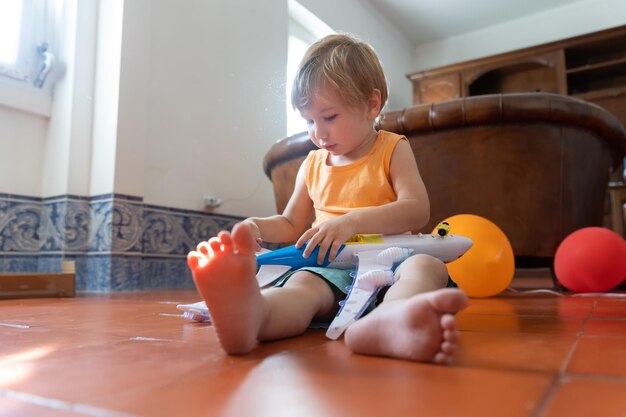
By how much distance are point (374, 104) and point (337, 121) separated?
0.10 metres

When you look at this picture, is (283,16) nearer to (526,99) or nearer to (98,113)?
(98,113)

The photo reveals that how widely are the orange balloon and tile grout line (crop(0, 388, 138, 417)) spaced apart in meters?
1.16

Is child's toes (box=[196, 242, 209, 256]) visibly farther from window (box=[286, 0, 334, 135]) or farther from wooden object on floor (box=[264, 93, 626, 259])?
window (box=[286, 0, 334, 135])

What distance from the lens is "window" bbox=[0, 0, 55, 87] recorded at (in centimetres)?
207

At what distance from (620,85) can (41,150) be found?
4.29 m

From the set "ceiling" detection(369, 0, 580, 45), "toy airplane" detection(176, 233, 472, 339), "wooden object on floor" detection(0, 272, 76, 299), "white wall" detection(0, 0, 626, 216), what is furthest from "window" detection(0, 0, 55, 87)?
"ceiling" detection(369, 0, 580, 45)

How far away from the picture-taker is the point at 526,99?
180 cm

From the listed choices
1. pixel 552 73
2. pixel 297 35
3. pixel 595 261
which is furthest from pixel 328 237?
pixel 552 73

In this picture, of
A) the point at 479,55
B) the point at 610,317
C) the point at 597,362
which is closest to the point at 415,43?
the point at 479,55

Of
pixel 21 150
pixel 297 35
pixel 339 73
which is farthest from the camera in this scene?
pixel 297 35

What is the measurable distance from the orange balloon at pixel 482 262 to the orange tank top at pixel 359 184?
52 cm

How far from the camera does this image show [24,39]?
2.14 meters

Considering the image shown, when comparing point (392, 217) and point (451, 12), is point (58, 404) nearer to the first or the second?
point (392, 217)

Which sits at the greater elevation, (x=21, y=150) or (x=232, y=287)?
(x=21, y=150)
